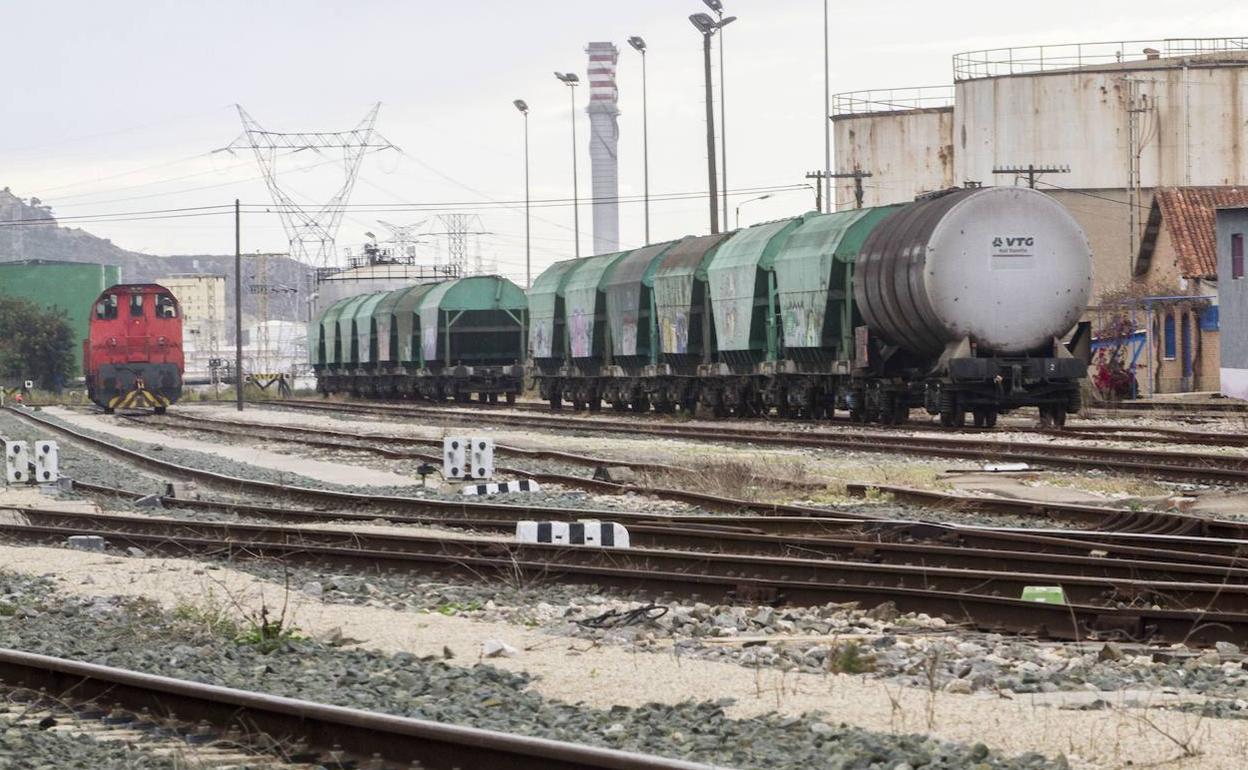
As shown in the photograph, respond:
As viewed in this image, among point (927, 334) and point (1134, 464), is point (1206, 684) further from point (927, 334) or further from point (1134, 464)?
point (927, 334)

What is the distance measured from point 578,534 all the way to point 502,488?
17.0 ft

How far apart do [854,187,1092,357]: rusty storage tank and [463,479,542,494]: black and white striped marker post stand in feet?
31.1

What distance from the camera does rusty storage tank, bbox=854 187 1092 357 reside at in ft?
83.1

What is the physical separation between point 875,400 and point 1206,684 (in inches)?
843

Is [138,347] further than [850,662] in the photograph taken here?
Yes

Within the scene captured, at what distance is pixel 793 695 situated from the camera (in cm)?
700

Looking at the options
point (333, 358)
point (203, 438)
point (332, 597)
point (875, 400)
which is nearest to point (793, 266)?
point (875, 400)

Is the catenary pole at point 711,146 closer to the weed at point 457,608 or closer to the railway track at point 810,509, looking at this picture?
the railway track at point 810,509

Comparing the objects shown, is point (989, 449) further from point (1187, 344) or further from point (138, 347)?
point (138, 347)

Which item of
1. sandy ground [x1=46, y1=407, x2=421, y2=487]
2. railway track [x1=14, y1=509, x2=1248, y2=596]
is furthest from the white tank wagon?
railway track [x1=14, y1=509, x2=1248, y2=596]

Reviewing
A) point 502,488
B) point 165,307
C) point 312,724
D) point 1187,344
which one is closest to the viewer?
point 312,724

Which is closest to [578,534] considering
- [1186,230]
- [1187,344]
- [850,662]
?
[850,662]

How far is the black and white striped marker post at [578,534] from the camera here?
12.4 meters

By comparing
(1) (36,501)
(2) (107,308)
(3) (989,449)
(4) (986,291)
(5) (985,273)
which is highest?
(2) (107,308)
